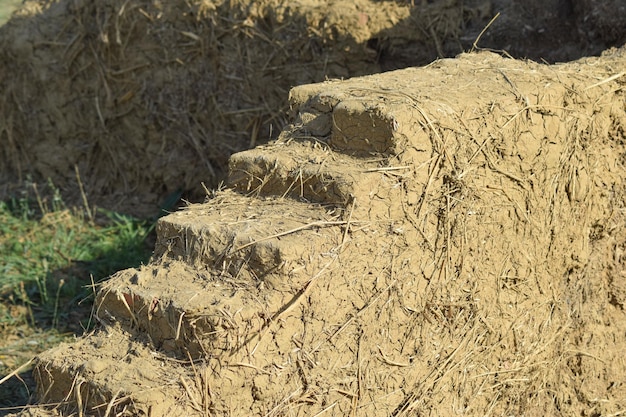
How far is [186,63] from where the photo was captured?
6668 mm

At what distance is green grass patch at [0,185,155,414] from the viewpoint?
5051 millimetres

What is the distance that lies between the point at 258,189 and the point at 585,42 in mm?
2657

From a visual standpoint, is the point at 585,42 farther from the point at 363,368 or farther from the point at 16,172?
the point at 16,172

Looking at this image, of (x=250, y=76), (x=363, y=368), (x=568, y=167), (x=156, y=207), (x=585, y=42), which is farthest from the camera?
(x=156, y=207)

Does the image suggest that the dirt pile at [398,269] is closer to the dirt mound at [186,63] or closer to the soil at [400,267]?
the soil at [400,267]

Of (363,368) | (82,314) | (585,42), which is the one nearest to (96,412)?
(363,368)

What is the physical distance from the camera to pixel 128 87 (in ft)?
23.0

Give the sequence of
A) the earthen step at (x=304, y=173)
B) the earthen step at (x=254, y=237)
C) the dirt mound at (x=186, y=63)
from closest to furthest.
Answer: the earthen step at (x=254, y=237) < the earthen step at (x=304, y=173) < the dirt mound at (x=186, y=63)

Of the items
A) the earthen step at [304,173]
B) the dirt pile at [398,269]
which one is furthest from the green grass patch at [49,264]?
the dirt pile at [398,269]

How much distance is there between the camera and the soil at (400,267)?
2.86 meters

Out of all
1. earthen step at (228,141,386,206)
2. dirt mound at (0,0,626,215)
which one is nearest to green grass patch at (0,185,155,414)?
dirt mound at (0,0,626,215)

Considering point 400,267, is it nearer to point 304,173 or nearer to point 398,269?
point 398,269

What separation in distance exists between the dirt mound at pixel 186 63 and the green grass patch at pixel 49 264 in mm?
385

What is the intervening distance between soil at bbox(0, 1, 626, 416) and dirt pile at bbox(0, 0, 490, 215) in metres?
1.39
